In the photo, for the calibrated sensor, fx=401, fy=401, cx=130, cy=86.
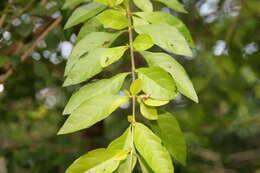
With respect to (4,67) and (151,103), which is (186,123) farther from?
(151,103)

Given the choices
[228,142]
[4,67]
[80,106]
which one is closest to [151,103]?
[80,106]

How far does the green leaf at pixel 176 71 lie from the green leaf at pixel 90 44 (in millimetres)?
77

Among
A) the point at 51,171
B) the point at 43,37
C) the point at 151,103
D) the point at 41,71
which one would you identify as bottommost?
the point at 51,171

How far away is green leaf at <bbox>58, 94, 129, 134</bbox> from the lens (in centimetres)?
59

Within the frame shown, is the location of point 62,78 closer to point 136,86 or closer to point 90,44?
point 90,44

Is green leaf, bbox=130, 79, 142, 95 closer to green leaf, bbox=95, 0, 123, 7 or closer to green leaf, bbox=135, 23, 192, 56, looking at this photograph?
green leaf, bbox=135, 23, 192, 56

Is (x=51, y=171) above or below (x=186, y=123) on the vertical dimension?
above

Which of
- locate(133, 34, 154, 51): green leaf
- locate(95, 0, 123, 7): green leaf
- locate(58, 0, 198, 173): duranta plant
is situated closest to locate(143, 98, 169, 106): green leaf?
locate(58, 0, 198, 173): duranta plant

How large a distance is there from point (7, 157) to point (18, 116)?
36cm

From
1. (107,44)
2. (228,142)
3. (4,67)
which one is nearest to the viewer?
(107,44)

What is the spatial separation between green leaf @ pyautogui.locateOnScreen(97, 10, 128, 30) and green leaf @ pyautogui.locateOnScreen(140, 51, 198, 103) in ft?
0.25

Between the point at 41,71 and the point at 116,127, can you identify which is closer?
the point at 41,71

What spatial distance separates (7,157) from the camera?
5.50 feet

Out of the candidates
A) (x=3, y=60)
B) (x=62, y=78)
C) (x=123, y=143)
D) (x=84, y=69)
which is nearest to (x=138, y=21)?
(x=84, y=69)
